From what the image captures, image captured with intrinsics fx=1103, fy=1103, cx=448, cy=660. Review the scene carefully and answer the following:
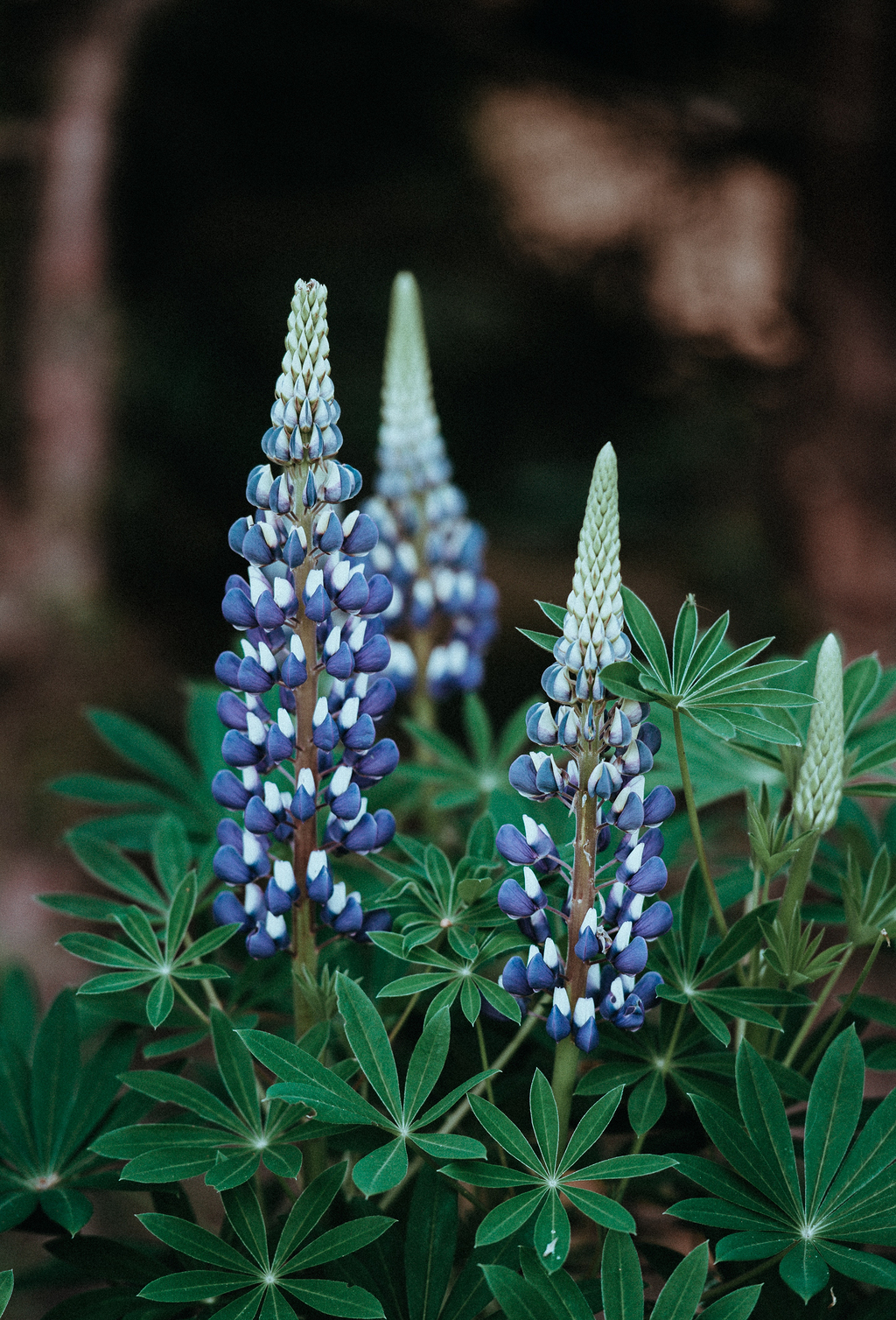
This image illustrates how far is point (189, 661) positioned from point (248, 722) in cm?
331

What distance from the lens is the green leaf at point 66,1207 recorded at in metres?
1.00

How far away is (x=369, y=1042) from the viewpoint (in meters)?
0.97

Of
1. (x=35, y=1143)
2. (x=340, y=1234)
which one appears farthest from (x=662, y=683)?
(x=35, y=1143)

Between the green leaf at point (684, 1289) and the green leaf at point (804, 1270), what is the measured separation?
0.22ft

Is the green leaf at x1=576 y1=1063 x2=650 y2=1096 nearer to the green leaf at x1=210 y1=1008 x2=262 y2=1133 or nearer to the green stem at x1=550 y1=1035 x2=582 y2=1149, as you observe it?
the green stem at x1=550 y1=1035 x2=582 y2=1149

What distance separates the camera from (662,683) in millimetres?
965

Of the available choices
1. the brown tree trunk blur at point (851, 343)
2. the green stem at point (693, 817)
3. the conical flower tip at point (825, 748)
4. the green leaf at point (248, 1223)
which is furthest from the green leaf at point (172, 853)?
the brown tree trunk blur at point (851, 343)

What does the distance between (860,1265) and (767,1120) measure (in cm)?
12

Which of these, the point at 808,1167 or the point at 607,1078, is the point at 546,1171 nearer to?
the point at 607,1078

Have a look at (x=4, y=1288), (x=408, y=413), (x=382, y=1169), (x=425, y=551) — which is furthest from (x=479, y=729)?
(x=4, y=1288)

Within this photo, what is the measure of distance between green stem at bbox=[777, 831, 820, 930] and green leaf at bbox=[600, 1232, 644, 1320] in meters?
0.30

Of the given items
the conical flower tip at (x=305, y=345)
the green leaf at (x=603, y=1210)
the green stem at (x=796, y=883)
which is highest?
the conical flower tip at (x=305, y=345)

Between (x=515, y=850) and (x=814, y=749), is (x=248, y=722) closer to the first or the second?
(x=515, y=850)

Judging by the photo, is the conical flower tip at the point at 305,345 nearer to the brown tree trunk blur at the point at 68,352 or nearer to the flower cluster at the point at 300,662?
the flower cluster at the point at 300,662
